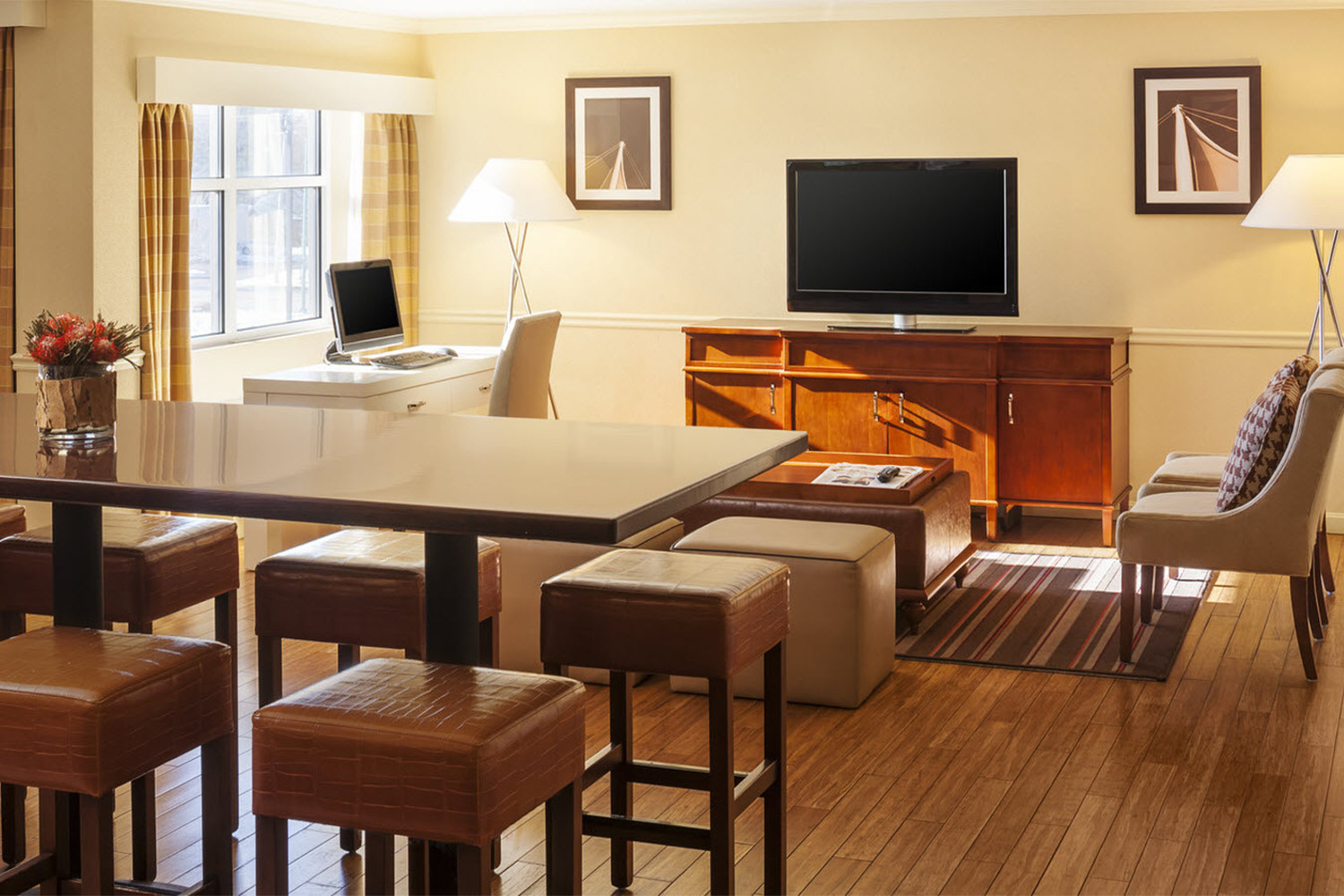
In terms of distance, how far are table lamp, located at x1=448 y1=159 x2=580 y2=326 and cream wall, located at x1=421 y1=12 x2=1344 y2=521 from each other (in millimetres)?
651

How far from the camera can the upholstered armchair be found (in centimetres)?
444

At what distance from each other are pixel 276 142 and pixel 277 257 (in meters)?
0.52

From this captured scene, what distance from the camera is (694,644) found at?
2.77 metres

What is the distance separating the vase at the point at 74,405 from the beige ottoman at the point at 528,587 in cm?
172

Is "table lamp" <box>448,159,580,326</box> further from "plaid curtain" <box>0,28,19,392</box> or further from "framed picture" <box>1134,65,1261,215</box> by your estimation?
"framed picture" <box>1134,65,1261,215</box>

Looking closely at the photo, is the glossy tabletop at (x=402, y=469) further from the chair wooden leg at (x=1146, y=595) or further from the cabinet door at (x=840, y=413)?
the cabinet door at (x=840, y=413)

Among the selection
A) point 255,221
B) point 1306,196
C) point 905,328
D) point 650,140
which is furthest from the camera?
point 650,140

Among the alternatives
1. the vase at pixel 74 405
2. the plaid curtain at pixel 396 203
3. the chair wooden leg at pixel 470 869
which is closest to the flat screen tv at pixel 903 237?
the plaid curtain at pixel 396 203

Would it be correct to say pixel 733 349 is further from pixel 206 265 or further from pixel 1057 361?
pixel 206 265

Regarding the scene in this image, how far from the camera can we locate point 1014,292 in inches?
262

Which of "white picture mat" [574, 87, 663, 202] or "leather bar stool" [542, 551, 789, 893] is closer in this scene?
"leather bar stool" [542, 551, 789, 893]

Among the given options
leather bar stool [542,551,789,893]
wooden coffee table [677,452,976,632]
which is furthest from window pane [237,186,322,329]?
leather bar stool [542,551,789,893]

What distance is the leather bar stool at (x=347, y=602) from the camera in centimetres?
310

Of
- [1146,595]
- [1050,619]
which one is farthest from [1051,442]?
[1146,595]
